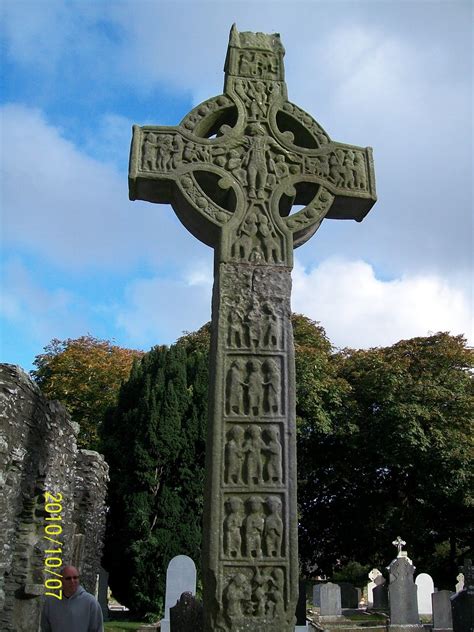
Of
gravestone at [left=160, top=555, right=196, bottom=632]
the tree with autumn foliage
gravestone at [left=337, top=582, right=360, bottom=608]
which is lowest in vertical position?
gravestone at [left=337, top=582, right=360, bottom=608]

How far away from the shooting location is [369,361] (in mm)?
24594

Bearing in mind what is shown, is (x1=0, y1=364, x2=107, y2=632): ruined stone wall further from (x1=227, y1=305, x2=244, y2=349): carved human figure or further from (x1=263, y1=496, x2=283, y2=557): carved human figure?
(x1=263, y1=496, x2=283, y2=557): carved human figure

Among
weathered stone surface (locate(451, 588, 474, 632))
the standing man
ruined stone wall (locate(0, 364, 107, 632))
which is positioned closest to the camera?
the standing man

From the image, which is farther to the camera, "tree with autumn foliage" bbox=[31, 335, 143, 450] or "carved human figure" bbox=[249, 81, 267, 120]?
"tree with autumn foliage" bbox=[31, 335, 143, 450]

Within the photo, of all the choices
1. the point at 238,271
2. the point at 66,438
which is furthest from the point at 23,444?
the point at 238,271

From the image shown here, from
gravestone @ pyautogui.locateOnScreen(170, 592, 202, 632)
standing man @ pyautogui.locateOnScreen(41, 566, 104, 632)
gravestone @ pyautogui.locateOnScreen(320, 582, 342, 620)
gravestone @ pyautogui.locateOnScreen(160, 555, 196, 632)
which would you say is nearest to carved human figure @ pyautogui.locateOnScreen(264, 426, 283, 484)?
gravestone @ pyautogui.locateOnScreen(170, 592, 202, 632)

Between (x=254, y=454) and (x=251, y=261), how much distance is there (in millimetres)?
1467

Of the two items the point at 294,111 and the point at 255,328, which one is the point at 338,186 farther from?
the point at 255,328

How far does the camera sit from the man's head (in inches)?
161

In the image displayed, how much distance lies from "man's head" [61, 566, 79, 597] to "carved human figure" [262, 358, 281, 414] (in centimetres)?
175

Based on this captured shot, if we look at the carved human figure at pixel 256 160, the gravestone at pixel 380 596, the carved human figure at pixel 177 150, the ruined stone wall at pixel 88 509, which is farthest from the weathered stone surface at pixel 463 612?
the carved human figure at pixel 177 150

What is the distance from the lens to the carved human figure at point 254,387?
4199 mm

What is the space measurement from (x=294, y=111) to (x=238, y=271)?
1664 mm

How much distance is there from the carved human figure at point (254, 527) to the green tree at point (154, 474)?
44.7 feet
